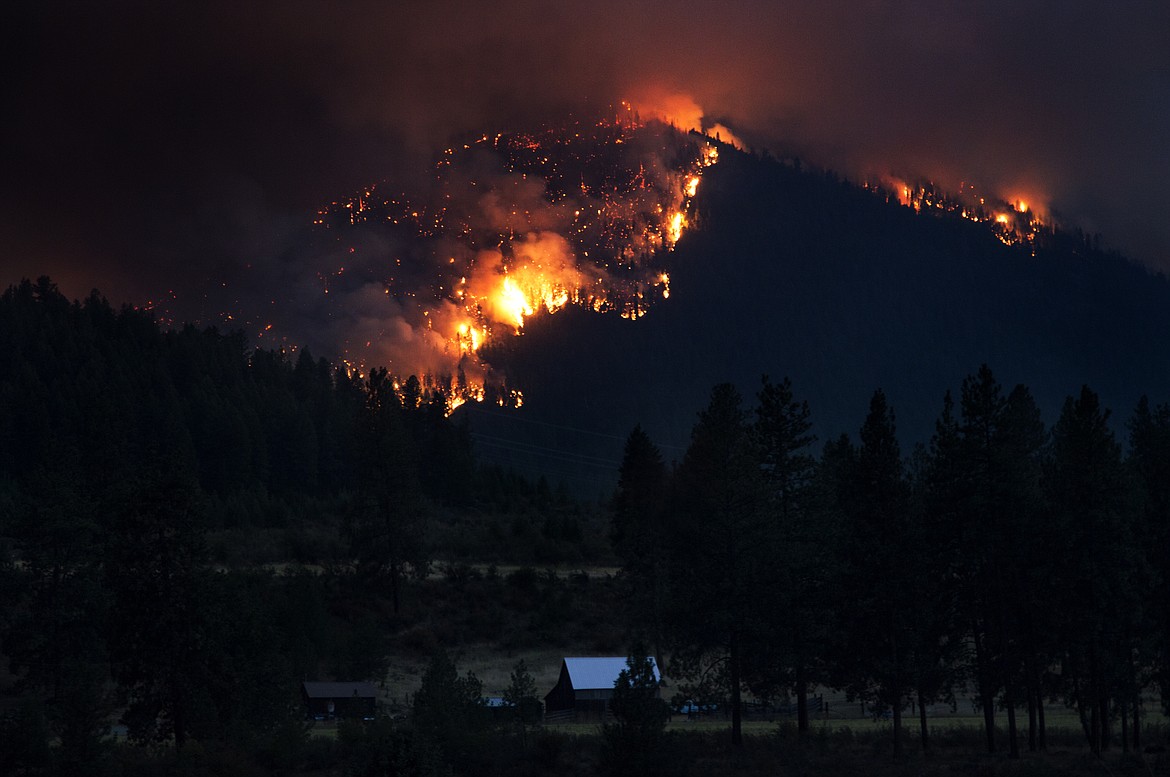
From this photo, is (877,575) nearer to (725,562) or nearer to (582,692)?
(725,562)

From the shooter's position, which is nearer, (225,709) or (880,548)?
(225,709)

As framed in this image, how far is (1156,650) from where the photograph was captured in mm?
58688

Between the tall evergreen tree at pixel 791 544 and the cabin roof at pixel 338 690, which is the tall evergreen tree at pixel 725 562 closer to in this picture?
the tall evergreen tree at pixel 791 544

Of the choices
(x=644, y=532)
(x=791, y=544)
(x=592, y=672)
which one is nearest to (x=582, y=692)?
(x=592, y=672)

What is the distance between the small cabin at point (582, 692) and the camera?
3041 inches

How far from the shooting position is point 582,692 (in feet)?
255

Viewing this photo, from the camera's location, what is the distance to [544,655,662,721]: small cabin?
77250 mm

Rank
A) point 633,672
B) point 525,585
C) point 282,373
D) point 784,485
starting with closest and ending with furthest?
point 633,672, point 784,485, point 525,585, point 282,373

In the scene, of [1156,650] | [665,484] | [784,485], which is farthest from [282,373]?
[1156,650]

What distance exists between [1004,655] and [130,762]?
36.9 meters

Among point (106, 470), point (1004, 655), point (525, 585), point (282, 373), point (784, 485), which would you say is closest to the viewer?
point (1004, 655)

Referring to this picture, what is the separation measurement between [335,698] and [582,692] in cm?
1490

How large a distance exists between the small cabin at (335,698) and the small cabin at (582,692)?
36.7ft

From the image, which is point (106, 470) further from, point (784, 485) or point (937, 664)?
point (937, 664)
